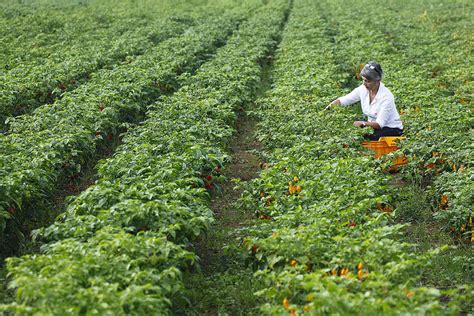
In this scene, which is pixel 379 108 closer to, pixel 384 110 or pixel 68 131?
pixel 384 110

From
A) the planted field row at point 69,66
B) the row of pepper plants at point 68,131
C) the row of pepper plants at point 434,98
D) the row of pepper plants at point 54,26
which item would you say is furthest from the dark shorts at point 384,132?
the row of pepper plants at point 54,26

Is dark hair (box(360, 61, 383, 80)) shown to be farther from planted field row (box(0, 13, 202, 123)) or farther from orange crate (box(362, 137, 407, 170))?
planted field row (box(0, 13, 202, 123))

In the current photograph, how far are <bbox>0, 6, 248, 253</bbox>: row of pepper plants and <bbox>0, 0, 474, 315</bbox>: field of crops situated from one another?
31 mm

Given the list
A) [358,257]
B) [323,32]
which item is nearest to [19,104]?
[358,257]

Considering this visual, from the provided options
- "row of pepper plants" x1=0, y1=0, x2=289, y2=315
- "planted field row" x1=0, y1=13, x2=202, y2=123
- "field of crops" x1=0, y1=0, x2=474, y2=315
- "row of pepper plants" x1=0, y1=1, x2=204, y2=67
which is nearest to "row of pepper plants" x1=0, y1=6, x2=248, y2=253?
"field of crops" x1=0, y1=0, x2=474, y2=315

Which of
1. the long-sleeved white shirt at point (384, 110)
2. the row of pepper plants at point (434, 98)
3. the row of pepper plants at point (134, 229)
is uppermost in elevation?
the row of pepper plants at point (134, 229)

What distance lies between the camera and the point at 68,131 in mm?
7805

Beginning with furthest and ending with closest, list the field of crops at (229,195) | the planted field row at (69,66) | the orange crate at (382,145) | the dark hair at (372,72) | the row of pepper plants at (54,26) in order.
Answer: the row of pepper plants at (54,26)
the planted field row at (69,66)
the dark hair at (372,72)
the orange crate at (382,145)
the field of crops at (229,195)

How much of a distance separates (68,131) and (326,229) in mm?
4024

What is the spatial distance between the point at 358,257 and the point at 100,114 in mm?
5143

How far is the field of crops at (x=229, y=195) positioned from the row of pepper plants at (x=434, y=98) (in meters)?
0.04

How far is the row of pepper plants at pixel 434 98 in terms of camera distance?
20.8 feet

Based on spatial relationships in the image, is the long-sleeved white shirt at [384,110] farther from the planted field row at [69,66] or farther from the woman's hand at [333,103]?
the planted field row at [69,66]

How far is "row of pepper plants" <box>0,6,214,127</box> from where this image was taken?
10.7m
